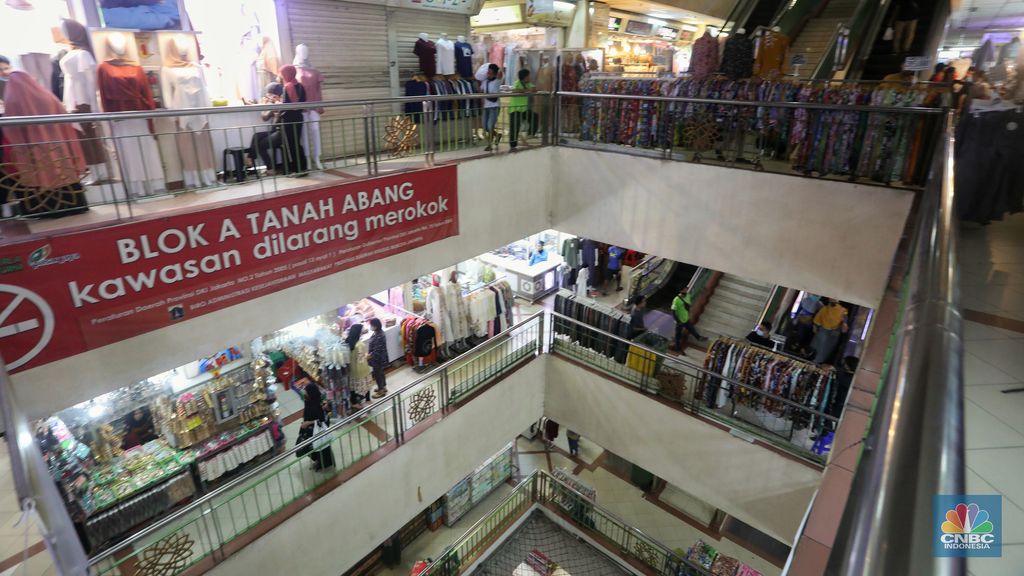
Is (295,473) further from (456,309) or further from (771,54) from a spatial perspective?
(771,54)

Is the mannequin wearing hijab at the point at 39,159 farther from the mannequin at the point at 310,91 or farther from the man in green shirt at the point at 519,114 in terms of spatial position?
the man in green shirt at the point at 519,114

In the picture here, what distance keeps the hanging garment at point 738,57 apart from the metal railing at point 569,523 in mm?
6841

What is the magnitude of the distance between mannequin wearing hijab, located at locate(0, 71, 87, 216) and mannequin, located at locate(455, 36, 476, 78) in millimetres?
5838

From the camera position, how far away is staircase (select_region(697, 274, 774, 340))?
10445 mm

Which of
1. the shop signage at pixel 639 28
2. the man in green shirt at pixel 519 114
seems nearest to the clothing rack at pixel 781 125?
the man in green shirt at pixel 519 114

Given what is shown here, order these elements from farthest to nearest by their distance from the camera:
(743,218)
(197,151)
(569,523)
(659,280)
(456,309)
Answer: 1. (659,280)
2. (569,523)
3. (456,309)
4. (743,218)
5. (197,151)

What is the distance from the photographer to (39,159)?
4164 millimetres

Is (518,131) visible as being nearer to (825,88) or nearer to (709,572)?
(825,88)

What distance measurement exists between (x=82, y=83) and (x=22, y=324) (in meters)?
2.61

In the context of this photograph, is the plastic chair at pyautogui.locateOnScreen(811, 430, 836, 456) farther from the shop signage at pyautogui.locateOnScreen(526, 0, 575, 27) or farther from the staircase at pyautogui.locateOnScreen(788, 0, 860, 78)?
the shop signage at pyautogui.locateOnScreen(526, 0, 575, 27)

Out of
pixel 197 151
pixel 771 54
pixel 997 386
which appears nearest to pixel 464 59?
pixel 771 54

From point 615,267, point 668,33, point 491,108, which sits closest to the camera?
point 491,108

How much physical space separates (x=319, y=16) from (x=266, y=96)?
155 centimetres

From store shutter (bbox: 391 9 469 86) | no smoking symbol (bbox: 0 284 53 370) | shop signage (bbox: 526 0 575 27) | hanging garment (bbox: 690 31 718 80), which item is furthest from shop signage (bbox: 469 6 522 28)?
no smoking symbol (bbox: 0 284 53 370)
